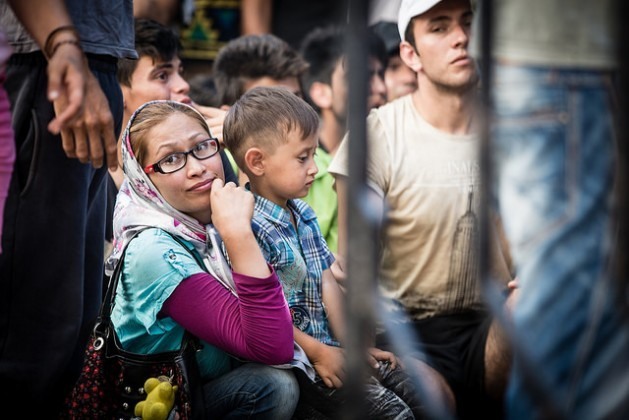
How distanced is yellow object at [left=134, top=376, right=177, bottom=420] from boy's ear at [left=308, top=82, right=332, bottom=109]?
2.65 m

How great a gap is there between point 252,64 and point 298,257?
1707 mm

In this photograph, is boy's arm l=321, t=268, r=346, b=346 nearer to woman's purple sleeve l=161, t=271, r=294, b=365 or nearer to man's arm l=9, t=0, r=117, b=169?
woman's purple sleeve l=161, t=271, r=294, b=365

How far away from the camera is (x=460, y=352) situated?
107 inches

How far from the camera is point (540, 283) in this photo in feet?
9.04

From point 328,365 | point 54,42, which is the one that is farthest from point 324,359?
point 54,42

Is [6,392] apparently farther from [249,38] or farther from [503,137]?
[249,38]

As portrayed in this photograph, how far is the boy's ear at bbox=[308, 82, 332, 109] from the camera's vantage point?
4703mm

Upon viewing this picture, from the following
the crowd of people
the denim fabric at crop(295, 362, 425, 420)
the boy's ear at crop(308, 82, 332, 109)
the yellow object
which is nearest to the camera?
the yellow object

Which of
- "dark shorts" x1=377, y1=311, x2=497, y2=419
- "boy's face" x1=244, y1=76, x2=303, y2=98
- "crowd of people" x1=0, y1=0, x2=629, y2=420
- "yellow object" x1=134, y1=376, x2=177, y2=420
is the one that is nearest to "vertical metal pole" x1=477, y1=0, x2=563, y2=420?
"crowd of people" x1=0, y1=0, x2=629, y2=420

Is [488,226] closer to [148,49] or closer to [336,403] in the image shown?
[336,403]

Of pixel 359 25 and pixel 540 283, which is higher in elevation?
pixel 359 25

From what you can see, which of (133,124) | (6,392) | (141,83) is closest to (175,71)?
(141,83)

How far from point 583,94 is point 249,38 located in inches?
72.4

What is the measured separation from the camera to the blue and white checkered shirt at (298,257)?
2568mm
